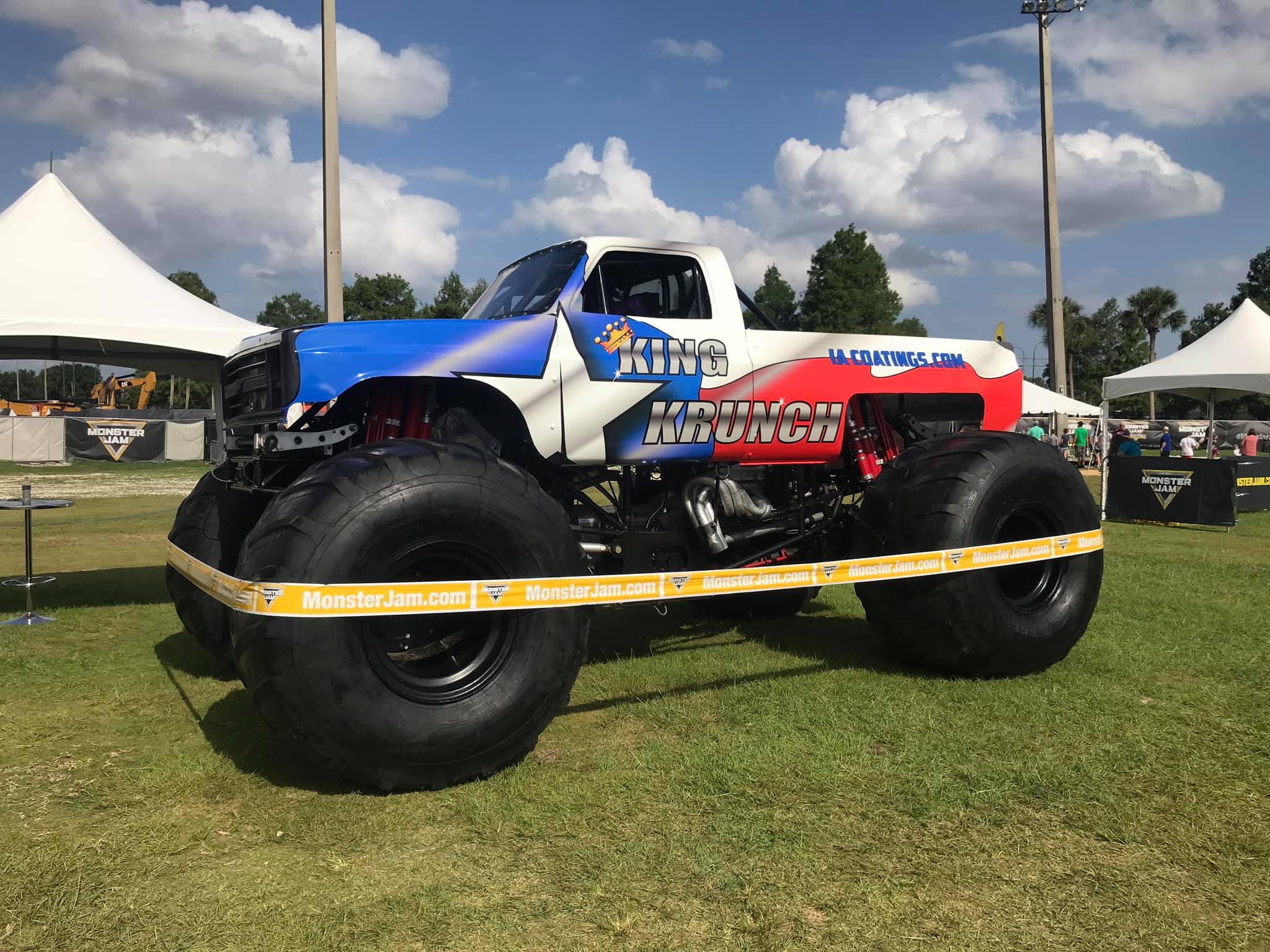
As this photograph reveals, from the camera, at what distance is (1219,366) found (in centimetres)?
1897

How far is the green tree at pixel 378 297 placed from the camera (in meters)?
61.3

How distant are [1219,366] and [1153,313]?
6266cm

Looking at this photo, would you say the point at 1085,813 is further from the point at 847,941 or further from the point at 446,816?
the point at 446,816

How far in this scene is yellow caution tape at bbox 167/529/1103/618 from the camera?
11.5 ft

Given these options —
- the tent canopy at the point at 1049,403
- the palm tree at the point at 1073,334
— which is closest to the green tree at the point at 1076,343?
the palm tree at the point at 1073,334

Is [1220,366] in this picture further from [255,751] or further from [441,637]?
[255,751]

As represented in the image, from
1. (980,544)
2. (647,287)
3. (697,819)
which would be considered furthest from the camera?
(647,287)

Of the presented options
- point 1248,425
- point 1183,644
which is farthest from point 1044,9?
point 1248,425

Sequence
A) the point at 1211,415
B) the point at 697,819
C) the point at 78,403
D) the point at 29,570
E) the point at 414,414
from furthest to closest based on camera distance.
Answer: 1. the point at 78,403
2. the point at 1211,415
3. the point at 29,570
4. the point at 414,414
5. the point at 697,819

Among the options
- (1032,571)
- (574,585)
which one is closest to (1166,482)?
(1032,571)

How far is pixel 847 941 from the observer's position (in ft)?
8.46

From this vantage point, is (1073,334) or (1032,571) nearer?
(1032,571)

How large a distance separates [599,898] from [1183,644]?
4.95 metres

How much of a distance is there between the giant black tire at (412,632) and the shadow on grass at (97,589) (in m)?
4.93
